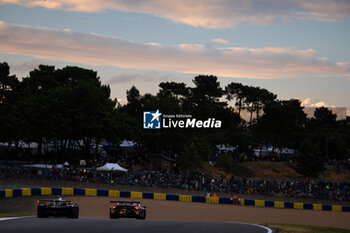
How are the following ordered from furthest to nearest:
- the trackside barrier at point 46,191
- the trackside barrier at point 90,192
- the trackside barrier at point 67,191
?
1. the trackside barrier at point 90,192
2. the trackside barrier at point 67,191
3. the trackside barrier at point 46,191

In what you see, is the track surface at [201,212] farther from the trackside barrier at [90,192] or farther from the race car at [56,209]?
the race car at [56,209]

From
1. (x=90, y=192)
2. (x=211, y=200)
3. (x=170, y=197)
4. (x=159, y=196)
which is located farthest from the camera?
(x=211, y=200)

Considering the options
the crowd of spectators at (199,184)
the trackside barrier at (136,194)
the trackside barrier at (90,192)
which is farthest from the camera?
the trackside barrier at (136,194)

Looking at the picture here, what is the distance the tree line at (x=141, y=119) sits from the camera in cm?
6456

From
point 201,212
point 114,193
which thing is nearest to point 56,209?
point 201,212

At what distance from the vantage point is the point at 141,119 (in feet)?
273

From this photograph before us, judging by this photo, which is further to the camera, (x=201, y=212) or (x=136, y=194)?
(x=136, y=194)

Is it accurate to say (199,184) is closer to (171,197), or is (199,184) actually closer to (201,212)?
(171,197)

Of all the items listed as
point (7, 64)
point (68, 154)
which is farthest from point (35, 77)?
point (68, 154)

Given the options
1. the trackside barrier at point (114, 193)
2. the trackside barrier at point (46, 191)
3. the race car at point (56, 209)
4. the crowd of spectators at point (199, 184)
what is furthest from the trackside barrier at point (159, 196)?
the race car at point (56, 209)

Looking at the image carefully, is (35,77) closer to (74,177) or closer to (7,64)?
(7,64)

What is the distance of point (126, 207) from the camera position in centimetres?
2588

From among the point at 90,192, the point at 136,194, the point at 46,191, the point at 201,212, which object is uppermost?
the point at 46,191

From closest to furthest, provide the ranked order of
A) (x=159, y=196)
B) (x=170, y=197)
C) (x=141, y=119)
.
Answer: (x=159, y=196), (x=170, y=197), (x=141, y=119)
